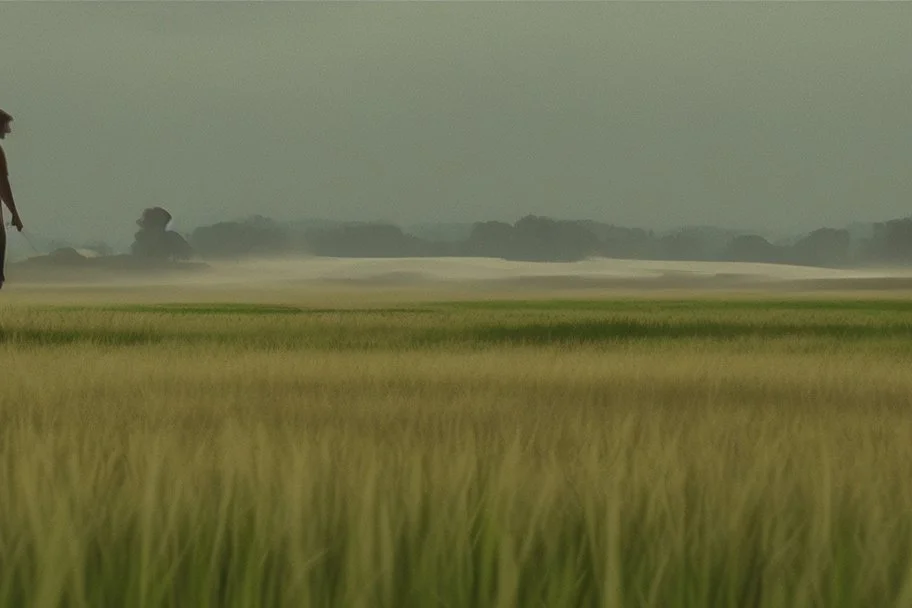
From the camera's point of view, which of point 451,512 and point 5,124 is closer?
point 451,512

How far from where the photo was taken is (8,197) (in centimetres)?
1216

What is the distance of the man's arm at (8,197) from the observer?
12172 mm

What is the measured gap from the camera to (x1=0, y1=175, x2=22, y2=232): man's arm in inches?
479

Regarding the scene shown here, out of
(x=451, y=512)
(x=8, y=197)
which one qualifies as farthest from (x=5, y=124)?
(x=451, y=512)

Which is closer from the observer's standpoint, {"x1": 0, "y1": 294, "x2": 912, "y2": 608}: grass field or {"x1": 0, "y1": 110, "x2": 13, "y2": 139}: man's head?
{"x1": 0, "y1": 294, "x2": 912, "y2": 608}: grass field

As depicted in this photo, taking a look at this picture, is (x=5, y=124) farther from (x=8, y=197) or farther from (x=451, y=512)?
(x=451, y=512)

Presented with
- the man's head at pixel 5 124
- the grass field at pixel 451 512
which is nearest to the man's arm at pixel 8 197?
the man's head at pixel 5 124

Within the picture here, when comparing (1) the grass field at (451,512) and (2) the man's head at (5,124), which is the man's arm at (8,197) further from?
(1) the grass field at (451,512)

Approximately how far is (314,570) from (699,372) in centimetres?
787

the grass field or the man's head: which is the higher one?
the man's head

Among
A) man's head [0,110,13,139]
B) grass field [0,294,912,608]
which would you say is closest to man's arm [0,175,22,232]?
man's head [0,110,13,139]

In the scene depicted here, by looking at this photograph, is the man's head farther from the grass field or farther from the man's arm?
the grass field

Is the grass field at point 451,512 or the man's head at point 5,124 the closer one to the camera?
the grass field at point 451,512

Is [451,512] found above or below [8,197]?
below
